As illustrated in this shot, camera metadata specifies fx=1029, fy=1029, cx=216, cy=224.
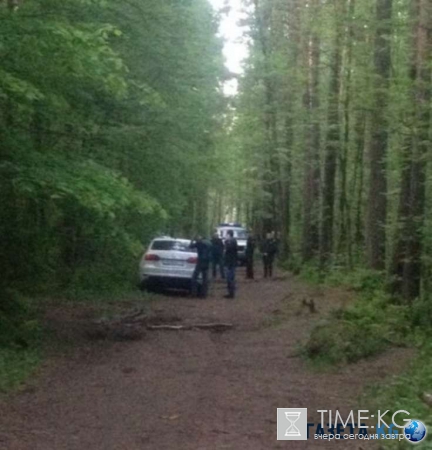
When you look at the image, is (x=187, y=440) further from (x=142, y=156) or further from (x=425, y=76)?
(x=142, y=156)

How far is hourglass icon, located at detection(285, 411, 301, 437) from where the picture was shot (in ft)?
34.7

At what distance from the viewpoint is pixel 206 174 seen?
130 ft

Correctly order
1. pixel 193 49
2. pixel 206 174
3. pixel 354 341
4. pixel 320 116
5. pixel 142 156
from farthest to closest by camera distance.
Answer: pixel 206 174, pixel 320 116, pixel 193 49, pixel 142 156, pixel 354 341

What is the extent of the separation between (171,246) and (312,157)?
9.03 meters

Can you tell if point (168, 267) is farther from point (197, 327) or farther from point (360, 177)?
point (197, 327)

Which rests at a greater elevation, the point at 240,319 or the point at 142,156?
the point at 142,156

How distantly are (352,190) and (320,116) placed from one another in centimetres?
331

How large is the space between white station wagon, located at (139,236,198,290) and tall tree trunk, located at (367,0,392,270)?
17.5ft

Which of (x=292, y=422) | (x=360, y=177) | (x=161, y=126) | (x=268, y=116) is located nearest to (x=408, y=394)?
(x=292, y=422)

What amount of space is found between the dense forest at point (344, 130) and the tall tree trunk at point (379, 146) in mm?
32

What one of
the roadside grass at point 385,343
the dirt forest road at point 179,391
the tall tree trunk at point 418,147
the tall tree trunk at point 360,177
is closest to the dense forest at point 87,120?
the dirt forest road at point 179,391

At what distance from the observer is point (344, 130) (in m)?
31.2

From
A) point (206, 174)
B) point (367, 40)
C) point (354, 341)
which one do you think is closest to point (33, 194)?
point (354, 341)

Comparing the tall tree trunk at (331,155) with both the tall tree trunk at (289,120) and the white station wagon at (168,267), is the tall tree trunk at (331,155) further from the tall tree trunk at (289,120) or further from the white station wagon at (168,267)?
the white station wagon at (168,267)
